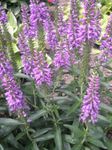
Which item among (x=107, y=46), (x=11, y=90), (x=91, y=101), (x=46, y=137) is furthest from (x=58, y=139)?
(x=107, y=46)

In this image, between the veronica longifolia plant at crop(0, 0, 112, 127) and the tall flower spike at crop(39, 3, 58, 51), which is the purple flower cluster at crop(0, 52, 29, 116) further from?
the tall flower spike at crop(39, 3, 58, 51)

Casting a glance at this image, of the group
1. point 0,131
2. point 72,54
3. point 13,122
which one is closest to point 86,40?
point 72,54

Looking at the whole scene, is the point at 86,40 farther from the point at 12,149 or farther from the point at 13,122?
the point at 12,149

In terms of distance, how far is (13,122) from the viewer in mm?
4684

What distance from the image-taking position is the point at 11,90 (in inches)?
160

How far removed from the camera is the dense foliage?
14.7 ft

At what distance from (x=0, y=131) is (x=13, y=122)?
17.3 inches

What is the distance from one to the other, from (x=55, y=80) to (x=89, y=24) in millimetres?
1078

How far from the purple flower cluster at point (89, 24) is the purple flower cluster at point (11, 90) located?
0.99 meters

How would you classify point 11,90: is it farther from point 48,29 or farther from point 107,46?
point 107,46

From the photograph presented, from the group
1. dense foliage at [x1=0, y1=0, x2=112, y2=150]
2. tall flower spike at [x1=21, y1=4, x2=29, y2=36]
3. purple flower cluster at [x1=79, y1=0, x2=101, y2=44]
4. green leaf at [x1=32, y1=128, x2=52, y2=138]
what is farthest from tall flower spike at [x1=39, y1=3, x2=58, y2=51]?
green leaf at [x1=32, y1=128, x2=52, y2=138]

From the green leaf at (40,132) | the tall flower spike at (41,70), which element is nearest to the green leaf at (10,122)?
the green leaf at (40,132)

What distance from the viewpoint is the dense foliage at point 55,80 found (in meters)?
4.47

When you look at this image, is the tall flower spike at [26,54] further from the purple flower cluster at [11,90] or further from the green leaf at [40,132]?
the green leaf at [40,132]
